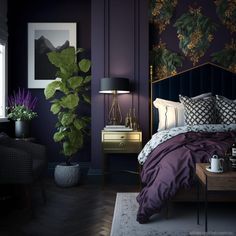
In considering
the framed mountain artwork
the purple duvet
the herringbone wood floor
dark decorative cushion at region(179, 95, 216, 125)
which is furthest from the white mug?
the framed mountain artwork

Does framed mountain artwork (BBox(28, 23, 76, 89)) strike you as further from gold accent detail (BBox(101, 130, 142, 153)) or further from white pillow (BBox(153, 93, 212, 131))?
white pillow (BBox(153, 93, 212, 131))

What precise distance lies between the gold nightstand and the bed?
375 mm

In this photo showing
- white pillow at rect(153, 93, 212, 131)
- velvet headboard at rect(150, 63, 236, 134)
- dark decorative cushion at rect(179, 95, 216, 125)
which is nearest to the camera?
dark decorative cushion at rect(179, 95, 216, 125)

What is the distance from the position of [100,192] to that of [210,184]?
2024 millimetres

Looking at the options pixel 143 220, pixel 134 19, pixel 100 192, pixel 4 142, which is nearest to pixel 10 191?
pixel 4 142

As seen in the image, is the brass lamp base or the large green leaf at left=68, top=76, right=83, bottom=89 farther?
the brass lamp base

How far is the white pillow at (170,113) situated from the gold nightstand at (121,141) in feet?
1.56

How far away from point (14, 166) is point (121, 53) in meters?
2.50

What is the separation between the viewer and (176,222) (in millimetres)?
2824

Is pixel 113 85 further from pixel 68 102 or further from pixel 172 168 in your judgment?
pixel 172 168

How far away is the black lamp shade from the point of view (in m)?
4.30

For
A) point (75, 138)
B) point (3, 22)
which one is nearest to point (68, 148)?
point (75, 138)

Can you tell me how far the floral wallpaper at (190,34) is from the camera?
495 cm

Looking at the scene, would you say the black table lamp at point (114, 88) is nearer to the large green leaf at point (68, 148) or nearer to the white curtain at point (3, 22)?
the large green leaf at point (68, 148)
